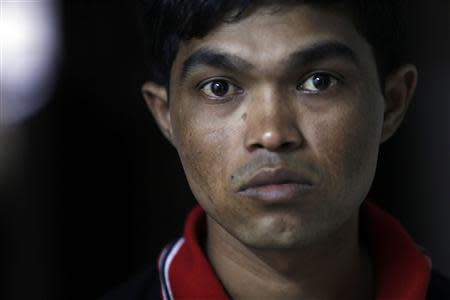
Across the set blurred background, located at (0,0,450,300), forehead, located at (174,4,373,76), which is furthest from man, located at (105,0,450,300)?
blurred background, located at (0,0,450,300)

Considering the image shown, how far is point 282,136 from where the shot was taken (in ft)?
4.18

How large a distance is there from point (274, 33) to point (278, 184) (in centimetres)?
24

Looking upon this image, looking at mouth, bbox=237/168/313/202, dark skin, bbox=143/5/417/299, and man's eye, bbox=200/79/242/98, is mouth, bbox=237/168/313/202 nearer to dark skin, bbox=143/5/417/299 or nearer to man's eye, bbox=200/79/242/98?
dark skin, bbox=143/5/417/299

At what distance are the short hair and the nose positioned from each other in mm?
141

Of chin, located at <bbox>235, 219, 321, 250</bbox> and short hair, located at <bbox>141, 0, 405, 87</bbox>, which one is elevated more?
short hair, located at <bbox>141, 0, 405, 87</bbox>

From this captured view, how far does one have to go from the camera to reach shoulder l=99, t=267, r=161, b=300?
1.54 m

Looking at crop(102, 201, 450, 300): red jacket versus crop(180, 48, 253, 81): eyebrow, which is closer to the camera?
crop(180, 48, 253, 81): eyebrow

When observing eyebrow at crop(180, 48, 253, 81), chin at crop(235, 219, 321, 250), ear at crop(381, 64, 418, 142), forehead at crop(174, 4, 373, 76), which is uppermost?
forehead at crop(174, 4, 373, 76)

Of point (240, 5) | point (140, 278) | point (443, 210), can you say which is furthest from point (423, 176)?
point (240, 5)

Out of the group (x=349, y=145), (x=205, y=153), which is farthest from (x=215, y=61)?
(x=349, y=145)

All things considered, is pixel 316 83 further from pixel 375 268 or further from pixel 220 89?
pixel 375 268

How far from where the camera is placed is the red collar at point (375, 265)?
1458 millimetres

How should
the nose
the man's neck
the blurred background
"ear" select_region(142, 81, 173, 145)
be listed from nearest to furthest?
1. the nose
2. the man's neck
3. "ear" select_region(142, 81, 173, 145)
4. the blurred background

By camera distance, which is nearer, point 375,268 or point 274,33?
point 274,33
